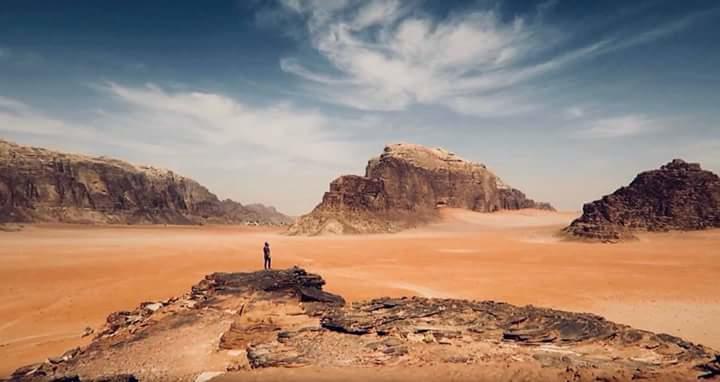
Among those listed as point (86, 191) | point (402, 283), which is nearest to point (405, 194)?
point (402, 283)

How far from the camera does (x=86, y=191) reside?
262 feet

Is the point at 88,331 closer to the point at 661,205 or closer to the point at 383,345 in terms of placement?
the point at 383,345

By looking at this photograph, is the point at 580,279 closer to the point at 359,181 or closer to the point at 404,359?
the point at 404,359

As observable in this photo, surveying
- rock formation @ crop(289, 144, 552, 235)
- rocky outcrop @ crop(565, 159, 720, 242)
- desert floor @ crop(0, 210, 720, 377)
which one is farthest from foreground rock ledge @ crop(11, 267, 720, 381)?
rock formation @ crop(289, 144, 552, 235)

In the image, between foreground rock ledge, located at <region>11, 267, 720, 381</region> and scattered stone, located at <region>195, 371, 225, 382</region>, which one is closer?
foreground rock ledge, located at <region>11, 267, 720, 381</region>

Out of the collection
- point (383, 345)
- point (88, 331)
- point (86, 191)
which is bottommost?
point (88, 331)

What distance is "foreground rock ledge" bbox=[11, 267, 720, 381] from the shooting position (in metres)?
6.09

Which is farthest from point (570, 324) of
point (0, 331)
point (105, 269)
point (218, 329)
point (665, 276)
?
point (105, 269)

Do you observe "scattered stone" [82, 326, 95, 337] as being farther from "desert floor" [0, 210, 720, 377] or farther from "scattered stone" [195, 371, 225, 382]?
"scattered stone" [195, 371, 225, 382]

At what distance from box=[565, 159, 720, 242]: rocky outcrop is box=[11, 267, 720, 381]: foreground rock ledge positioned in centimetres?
3884

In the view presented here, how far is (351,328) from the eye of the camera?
25.2ft

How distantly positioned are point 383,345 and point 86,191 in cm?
9181

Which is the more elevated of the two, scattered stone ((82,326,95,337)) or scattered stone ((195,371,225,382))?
scattered stone ((195,371,225,382))

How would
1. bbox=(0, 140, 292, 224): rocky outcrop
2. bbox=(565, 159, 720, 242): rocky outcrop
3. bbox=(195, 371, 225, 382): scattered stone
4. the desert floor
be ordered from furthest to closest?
bbox=(0, 140, 292, 224): rocky outcrop, bbox=(565, 159, 720, 242): rocky outcrop, the desert floor, bbox=(195, 371, 225, 382): scattered stone
